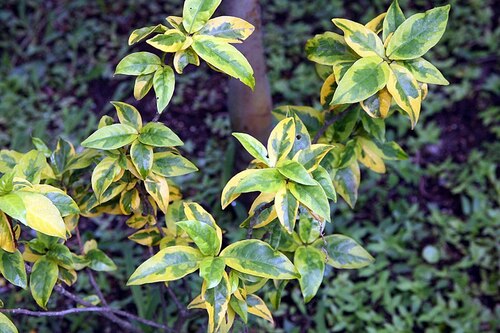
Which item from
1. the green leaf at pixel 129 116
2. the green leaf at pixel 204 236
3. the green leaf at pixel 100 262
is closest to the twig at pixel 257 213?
the green leaf at pixel 204 236

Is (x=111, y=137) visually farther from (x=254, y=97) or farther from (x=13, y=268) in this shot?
(x=254, y=97)

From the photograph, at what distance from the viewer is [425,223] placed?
262 centimetres

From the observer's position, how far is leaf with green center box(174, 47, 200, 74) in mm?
1283

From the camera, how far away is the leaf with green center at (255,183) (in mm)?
1132

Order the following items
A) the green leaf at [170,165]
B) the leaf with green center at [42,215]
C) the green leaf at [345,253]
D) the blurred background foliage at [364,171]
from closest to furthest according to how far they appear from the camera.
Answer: the leaf with green center at [42,215]
the green leaf at [170,165]
the green leaf at [345,253]
the blurred background foliage at [364,171]

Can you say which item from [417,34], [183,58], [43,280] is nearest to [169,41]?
[183,58]

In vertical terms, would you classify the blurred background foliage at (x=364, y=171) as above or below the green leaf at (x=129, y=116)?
below

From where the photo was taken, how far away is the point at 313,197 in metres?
1.15

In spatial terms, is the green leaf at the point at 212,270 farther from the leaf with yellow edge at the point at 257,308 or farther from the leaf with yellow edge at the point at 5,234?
the leaf with yellow edge at the point at 5,234

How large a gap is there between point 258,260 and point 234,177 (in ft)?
0.59

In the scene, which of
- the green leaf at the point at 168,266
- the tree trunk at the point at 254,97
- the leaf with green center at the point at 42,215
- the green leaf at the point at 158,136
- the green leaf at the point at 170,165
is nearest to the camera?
the leaf with green center at the point at 42,215

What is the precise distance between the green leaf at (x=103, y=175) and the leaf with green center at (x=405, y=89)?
2.07 ft

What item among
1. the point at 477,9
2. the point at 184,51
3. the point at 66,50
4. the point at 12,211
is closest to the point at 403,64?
the point at 184,51

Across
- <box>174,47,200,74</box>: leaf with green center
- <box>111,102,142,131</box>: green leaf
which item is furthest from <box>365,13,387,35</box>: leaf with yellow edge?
<box>111,102,142,131</box>: green leaf
